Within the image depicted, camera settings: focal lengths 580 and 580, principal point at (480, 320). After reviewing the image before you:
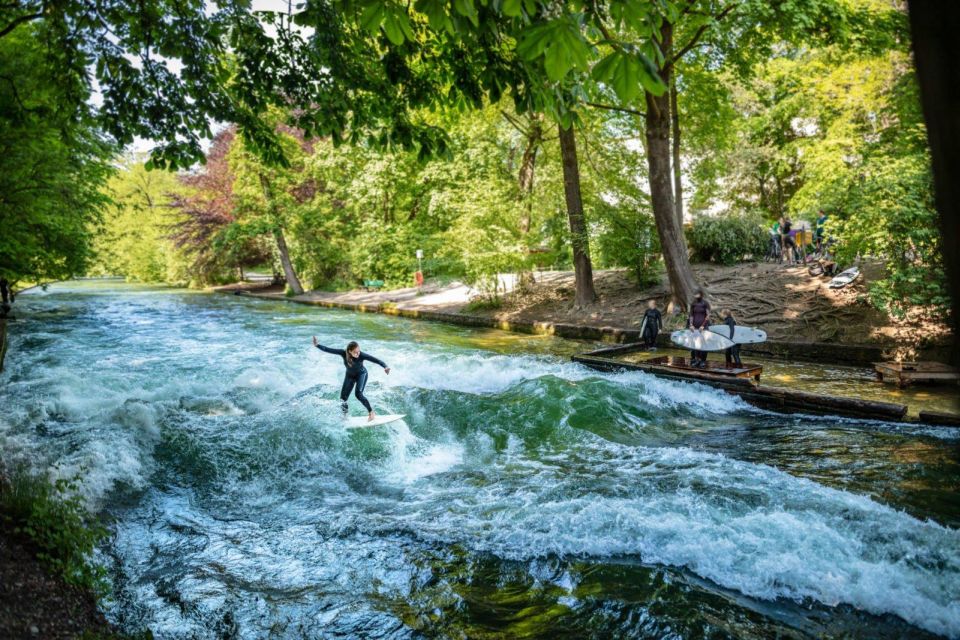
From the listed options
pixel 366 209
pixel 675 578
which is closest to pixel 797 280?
pixel 675 578

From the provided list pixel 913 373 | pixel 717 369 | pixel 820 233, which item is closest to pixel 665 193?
pixel 820 233

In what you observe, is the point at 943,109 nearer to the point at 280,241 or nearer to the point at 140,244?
the point at 280,241

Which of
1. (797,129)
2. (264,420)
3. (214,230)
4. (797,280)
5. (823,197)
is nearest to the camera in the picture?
(264,420)

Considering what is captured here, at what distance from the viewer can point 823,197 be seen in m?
15.1

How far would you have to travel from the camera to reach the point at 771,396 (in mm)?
10148

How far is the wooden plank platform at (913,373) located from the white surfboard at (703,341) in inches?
112

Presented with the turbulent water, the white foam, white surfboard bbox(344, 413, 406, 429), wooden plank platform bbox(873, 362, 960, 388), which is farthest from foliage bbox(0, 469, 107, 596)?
wooden plank platform bbox(873, 362, 960, 388)

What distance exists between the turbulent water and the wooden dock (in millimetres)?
369

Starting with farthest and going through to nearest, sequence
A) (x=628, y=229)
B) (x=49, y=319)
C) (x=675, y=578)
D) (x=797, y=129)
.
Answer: (x=797, y=129)
(x=49, y=319)
(x=628, y=229)
(x=675, y=578)

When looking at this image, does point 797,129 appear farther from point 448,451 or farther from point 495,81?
point 495,81

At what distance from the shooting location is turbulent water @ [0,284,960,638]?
4.68 meters

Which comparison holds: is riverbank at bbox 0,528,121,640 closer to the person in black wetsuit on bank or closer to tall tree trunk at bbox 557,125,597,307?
the person in black wetsuit on bank

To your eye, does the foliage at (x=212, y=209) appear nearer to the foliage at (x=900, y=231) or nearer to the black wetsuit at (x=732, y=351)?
the black wetsuit at (x=732, y=351)

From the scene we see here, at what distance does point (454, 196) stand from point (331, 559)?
21113 millimetres
